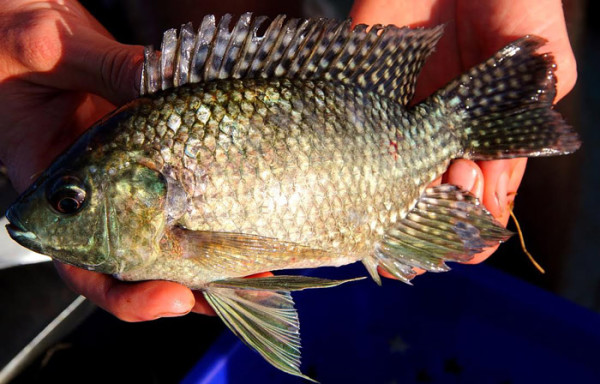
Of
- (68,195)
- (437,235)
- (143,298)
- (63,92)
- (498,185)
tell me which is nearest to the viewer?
(68,195)

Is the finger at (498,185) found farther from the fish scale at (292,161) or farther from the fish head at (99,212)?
the fish head at (99,212)

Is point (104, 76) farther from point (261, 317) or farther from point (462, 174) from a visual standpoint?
point (462, 174)

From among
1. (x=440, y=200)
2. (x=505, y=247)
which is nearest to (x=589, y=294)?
(x=505, y=247)

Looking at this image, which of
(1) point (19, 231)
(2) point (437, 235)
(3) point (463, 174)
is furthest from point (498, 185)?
(1) point (19, 231)

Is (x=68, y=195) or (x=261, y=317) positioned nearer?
(x=68, y=195)

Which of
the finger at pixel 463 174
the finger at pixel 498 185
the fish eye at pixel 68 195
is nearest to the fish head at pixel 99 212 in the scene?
the fish eye at pixel 68 195

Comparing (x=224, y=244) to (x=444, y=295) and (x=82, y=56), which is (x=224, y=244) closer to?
(x=82, y=56)
